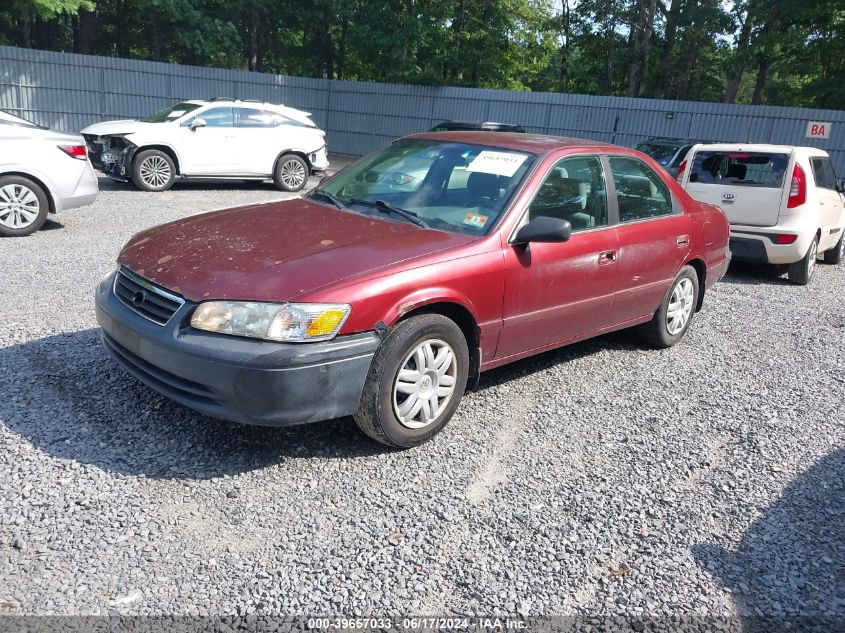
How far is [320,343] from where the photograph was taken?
3299mm

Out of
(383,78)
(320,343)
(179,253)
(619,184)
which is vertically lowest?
(320,343)

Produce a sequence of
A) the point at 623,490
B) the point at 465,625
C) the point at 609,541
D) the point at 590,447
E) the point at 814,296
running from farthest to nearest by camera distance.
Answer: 1. the point at 814,296
2. the point at 590,447
3. the point at 623,490
4. the point at 609,541
5. the point at 465,625

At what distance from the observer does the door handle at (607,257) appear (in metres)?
4.72

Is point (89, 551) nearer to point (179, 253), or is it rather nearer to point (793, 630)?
point (179, 253)

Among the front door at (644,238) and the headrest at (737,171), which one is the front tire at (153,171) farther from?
the front door at (644,238)

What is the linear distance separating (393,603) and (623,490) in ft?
4.85

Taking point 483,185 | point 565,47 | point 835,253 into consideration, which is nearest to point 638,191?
point 483,185

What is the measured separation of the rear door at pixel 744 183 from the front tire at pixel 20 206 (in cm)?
786

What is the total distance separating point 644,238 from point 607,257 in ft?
1.73

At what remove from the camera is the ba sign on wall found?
1712 cm

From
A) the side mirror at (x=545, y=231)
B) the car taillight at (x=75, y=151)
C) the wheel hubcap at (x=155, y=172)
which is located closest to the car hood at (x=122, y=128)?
the wheel hubcap at (x=155, y=172)

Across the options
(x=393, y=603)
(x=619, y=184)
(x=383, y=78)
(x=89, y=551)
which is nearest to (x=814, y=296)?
(x=619, y=184)

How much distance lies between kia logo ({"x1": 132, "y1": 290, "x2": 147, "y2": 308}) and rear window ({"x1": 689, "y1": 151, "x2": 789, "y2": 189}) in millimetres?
7219

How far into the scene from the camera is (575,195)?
15.4 ft
